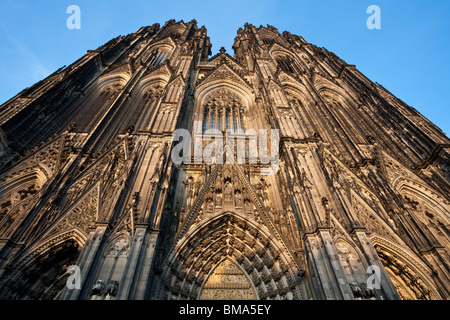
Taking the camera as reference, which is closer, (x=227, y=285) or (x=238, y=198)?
(x=227, y=285)

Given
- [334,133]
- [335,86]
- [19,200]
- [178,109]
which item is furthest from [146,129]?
[335,86]

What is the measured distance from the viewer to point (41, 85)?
1416 centimetres

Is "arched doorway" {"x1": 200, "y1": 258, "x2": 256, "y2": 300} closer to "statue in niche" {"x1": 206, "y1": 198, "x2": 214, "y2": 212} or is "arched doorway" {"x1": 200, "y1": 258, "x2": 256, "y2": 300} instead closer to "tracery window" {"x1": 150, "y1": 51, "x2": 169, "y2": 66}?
"statue in niche" {"x1": 206, "y1": 198, "x2": 214, "y2": 212}

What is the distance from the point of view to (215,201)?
387 inches

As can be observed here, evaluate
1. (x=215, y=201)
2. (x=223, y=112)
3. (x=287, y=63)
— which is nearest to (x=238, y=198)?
(x=215, y=201)

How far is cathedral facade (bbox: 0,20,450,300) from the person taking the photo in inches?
272

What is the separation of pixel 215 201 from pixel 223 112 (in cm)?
790

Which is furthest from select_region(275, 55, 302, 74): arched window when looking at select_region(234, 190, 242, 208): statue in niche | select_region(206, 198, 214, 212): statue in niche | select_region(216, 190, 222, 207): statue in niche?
select_region(206, 198, 214, 212): statue in niche

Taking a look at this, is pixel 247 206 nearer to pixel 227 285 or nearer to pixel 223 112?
pixel 227 285

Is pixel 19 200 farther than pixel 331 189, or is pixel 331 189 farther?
pixel 19 200

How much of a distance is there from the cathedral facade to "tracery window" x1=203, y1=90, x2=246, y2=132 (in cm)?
15
